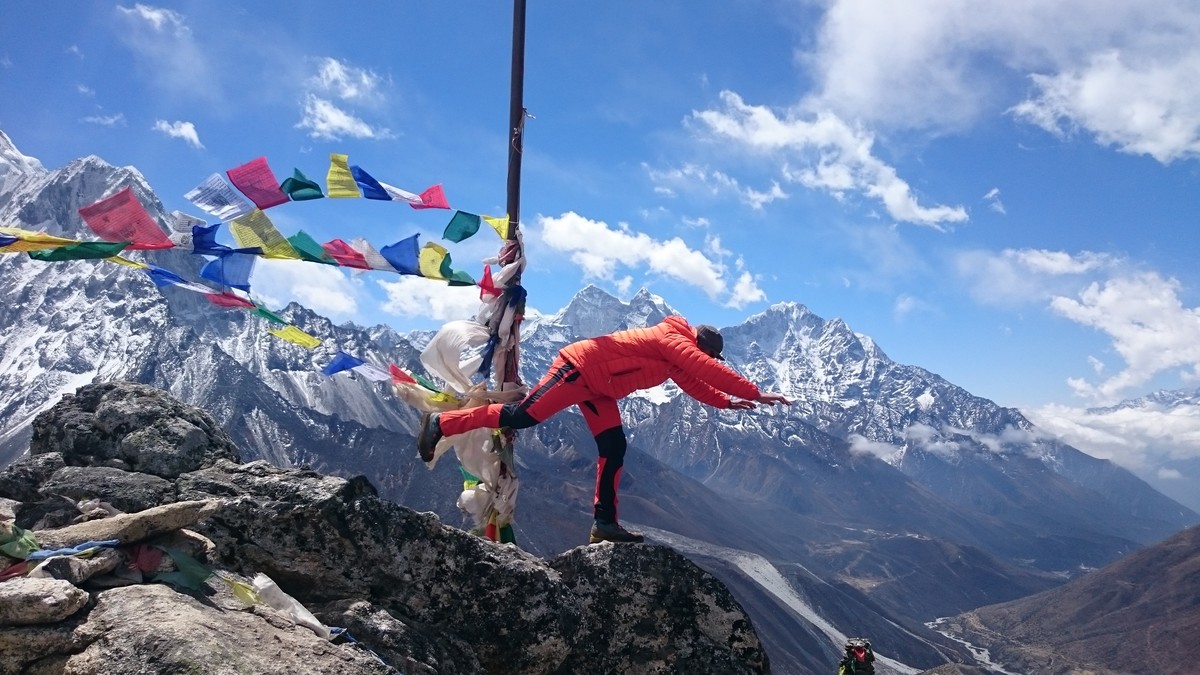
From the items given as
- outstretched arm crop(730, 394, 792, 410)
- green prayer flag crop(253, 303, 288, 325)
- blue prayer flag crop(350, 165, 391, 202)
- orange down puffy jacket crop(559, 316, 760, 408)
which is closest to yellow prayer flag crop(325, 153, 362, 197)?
blue prayer flag crop(350, 165, 391, 202)

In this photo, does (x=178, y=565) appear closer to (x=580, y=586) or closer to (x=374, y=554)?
(x=374, y=554)

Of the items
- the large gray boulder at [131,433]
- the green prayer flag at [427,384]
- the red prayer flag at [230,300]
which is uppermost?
the red prayer flag at [230,300]

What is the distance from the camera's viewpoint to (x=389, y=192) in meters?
10.5

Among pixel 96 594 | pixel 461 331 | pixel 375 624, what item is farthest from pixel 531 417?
pixel 96 594

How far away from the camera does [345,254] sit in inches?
400

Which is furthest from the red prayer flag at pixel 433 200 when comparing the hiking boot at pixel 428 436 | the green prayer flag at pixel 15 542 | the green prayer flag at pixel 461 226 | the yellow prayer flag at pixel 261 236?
the green prayer flag at pixel 15 542

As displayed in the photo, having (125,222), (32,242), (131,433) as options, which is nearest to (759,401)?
(131,433)

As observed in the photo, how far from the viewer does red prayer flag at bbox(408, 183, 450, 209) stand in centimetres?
1062

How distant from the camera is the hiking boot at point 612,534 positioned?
8547mm

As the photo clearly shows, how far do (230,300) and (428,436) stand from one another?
3354 mm

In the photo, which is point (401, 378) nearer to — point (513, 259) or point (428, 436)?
point (428, 436)

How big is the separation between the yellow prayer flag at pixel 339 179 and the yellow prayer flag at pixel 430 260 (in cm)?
118

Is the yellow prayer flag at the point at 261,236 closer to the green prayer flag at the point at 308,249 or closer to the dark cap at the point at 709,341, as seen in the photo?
the green prayer flag at the point at 308,249

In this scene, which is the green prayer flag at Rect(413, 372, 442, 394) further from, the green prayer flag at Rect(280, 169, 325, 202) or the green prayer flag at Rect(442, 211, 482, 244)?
the green prayer flag at Rect(280, 169, 325, 202)
